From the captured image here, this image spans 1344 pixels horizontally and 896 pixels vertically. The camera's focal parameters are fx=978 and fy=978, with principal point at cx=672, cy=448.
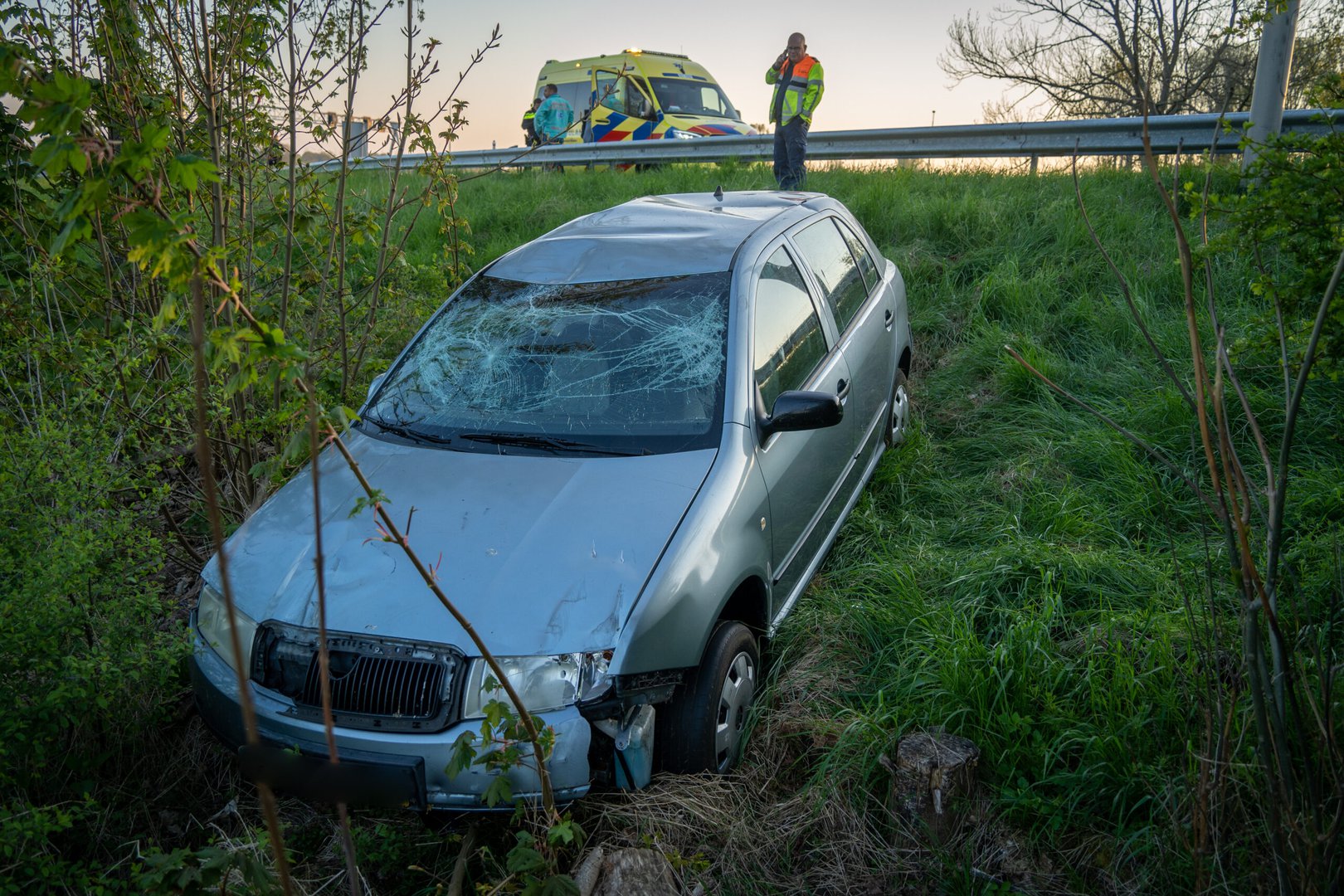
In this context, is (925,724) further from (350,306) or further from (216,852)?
(350,306)

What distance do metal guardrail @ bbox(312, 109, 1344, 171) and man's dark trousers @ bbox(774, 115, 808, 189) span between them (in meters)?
1.09

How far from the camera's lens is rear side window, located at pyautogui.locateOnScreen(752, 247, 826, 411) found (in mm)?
3711

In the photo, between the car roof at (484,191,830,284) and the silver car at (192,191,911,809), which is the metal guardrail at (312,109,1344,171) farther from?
the silver car at (192,191,911,809)

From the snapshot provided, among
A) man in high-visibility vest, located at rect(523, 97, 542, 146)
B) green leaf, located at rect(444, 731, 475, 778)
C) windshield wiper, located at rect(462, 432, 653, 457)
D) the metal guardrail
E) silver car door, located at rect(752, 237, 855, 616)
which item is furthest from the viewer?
man in high-visibility vest, located at rect(523, 97, 542, 146)

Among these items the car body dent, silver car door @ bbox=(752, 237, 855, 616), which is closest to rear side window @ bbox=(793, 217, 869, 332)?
silver car door @ bbox=(752, 237, 855, 616)

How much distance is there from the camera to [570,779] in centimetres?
259

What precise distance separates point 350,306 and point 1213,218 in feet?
19.6

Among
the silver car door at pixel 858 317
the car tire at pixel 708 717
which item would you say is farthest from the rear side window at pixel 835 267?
the car tire at pixel 708 717

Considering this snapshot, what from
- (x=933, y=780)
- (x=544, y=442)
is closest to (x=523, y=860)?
(x=933, y=780)

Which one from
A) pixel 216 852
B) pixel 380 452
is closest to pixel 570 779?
pixel 216 852

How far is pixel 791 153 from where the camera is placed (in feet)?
32.5

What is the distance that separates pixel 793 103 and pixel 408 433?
7146mm

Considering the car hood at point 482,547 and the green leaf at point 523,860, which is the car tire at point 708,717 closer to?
the car hood at point 482,547

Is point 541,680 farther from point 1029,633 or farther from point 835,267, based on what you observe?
point 835,267
